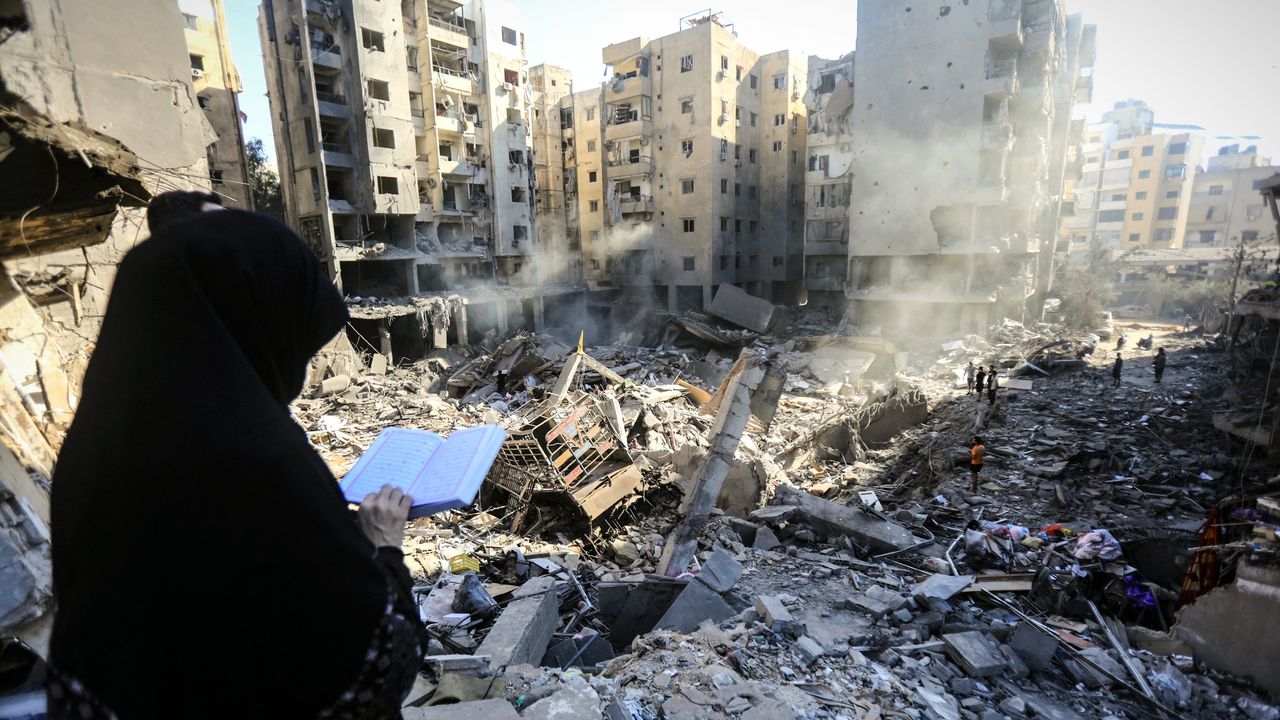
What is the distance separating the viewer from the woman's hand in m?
1.50

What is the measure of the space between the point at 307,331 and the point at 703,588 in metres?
5.23

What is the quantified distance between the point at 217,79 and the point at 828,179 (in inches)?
1196

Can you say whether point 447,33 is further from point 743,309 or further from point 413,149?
point 743,309

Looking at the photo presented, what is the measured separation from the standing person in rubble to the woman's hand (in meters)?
0.31

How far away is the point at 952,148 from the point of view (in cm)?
2605

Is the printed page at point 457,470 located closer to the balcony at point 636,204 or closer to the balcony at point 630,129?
the balcony at point 636,204

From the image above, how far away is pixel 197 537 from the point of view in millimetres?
1074

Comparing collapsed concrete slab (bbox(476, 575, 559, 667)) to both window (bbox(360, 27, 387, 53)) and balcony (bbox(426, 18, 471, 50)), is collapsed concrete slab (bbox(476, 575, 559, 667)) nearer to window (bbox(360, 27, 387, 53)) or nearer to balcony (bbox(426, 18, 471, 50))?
window (bbox(360, 27, 387, 53))

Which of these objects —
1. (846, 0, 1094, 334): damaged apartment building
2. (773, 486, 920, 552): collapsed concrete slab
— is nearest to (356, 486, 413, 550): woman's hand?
(773, 486, 920, 552): collapsed concrete slab

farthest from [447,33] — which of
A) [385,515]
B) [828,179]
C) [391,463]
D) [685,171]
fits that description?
[385,515]

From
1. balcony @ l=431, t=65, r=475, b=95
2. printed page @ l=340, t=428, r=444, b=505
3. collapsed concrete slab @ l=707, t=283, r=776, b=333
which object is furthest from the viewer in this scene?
collapsed concrete slab @ l=707, t=283, r=776, b=333

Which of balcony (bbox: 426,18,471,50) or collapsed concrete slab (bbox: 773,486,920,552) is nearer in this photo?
collapsed concrete slab (bbox: 773,486,920,552)

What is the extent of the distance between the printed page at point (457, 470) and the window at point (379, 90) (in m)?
29.2

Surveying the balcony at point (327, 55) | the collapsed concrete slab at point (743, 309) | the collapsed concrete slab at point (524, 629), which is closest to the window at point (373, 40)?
the balcony at point (327, 55)
